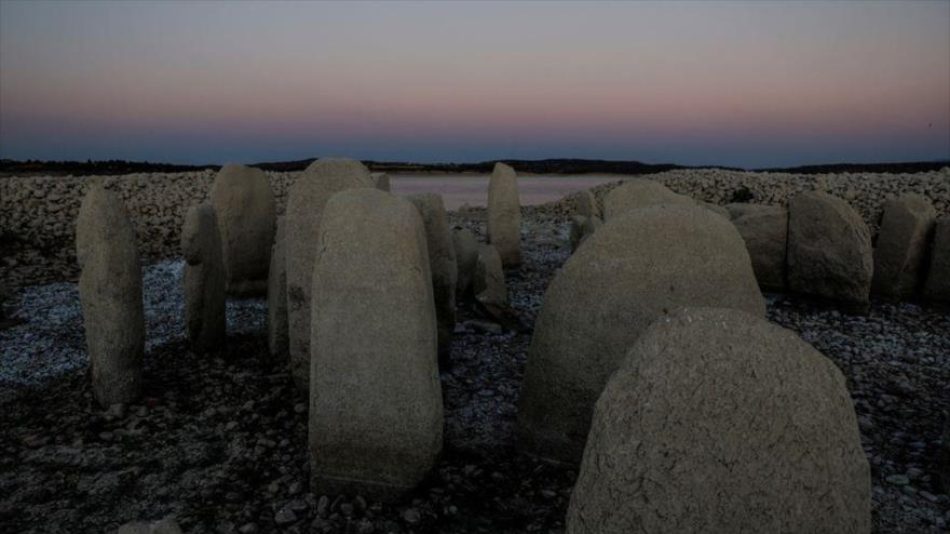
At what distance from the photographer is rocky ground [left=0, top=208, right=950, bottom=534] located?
4.11 m

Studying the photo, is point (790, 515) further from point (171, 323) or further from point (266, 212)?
point (266, 212)

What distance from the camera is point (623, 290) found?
4340 mm

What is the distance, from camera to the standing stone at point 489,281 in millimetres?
8922

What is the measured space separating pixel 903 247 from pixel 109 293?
9915mm

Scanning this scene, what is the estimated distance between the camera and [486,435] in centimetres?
520

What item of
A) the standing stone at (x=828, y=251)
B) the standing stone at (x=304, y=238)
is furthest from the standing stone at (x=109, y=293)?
the standing stone at (x=828, y=251)

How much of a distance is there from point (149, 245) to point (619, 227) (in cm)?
1343

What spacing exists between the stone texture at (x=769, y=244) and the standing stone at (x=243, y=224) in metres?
7.08

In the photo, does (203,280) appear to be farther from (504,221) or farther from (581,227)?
(581,227)

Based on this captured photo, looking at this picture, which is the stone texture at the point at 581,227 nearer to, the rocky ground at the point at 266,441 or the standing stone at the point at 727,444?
the rocky ground at the point at 266,441

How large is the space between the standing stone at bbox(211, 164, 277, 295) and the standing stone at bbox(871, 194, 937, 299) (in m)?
8.97

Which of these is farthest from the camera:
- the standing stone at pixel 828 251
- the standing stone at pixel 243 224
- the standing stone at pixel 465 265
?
the standing stone at pixel 243 224

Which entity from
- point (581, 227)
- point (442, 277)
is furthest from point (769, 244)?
point (442, 277)

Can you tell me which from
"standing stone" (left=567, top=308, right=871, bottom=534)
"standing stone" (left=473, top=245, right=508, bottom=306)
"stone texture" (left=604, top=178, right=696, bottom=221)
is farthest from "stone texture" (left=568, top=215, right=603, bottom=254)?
"standing stone" (left=567, top=308, right=871, bottom=534)
